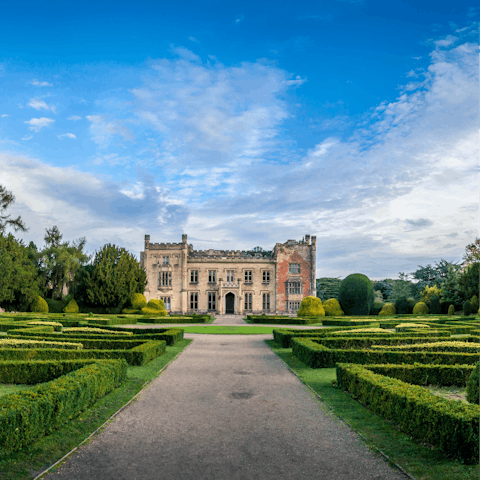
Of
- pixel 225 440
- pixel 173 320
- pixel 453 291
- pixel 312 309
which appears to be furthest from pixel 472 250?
pixel 225 440

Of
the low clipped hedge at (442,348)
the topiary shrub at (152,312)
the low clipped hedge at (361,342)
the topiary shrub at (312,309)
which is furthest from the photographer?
the topiary shrub at (152,312)

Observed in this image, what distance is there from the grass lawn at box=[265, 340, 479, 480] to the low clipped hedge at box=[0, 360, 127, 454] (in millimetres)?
4737

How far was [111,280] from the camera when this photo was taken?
42.8 meters

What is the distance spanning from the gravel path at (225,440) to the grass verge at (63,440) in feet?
0.80

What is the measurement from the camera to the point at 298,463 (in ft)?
17.5

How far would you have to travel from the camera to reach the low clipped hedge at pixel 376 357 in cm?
1153

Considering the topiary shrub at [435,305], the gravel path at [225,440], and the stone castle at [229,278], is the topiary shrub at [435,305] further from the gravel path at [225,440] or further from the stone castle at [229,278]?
the gravel path at [225,440]

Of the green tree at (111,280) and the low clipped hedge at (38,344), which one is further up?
the green tree at (111,280)

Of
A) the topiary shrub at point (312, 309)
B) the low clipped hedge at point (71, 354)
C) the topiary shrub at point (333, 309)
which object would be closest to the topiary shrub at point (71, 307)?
the topiary shrub at point (312, 309)

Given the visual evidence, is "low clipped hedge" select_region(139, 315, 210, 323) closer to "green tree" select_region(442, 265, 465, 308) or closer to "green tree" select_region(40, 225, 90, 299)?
"green tree" select_region(40, 225, 90, 299)

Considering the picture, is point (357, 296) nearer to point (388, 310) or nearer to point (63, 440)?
point (388, 310)

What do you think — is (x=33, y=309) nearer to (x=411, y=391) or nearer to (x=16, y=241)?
(x=16, y=241)

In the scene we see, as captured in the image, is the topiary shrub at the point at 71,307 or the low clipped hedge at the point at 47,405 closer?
the low clipped hedge at the point at 47,405

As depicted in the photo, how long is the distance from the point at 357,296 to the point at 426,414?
38.1m
